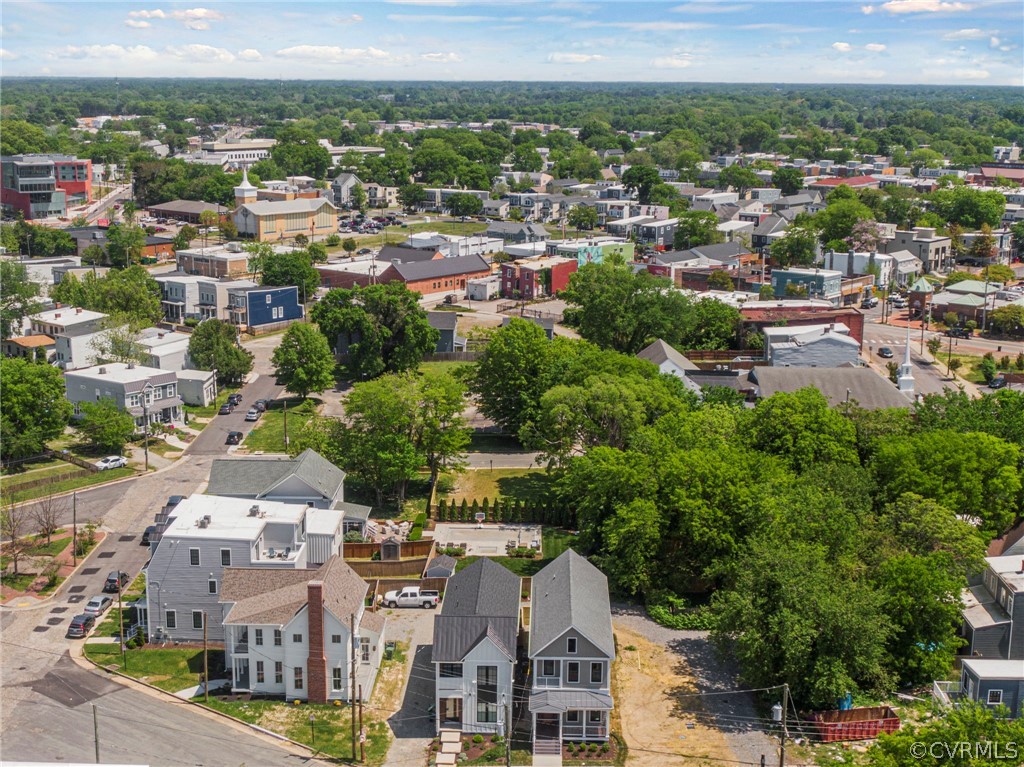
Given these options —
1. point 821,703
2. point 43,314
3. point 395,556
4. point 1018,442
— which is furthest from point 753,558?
point 43,314

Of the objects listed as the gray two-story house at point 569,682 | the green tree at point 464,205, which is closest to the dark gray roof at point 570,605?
the gray two-story house at point 569,682

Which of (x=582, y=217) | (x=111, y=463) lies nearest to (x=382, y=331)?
(x=111, y=463)

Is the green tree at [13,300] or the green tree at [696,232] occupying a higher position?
the green tree at [696,232]

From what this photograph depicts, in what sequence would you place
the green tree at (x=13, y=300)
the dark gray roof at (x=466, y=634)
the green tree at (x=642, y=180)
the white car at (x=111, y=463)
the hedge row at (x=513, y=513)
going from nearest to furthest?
1. the dark gray roof at (x=466, y=634)
2. the hedge row at (x=513, y=513)
3. the white car at (x=111, y=463)
4. the green tree at (x=13, y=300)
5. the green tree at (x=642, y=180)

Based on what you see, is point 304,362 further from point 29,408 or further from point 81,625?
point 81,625

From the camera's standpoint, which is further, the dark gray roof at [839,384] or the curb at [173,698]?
the dark gray roof at [839,384]

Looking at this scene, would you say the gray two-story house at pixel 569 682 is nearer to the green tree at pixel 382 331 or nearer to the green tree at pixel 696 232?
the green tree at pixel 382 331

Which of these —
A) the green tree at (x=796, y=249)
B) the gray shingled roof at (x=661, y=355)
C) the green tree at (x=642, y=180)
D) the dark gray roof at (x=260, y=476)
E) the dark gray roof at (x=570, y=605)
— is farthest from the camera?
the green tree at (x=642, y=180)
